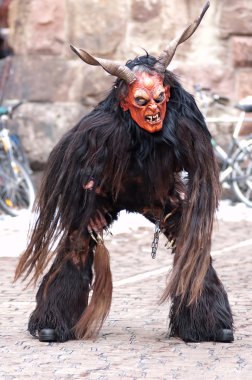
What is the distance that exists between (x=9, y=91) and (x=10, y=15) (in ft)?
2.60

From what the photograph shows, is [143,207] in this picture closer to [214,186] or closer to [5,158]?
[214,186]

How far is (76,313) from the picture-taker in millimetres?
6500

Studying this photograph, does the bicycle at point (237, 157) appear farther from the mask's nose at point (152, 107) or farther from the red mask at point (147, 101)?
the mask's nose at point (152, 107)

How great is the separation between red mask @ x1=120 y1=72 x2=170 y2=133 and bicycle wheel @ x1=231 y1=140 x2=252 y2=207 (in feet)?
24.7

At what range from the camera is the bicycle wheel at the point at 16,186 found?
13.0 m

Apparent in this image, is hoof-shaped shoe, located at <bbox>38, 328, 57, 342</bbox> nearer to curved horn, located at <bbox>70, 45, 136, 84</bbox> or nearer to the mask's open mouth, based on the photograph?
the mask's open mouth

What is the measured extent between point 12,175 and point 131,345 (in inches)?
273

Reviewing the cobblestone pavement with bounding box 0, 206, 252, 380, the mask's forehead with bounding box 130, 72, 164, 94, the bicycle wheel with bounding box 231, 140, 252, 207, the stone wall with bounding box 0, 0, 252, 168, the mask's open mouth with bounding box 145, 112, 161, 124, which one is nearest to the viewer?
the cobblestone pavement with bounding box 0, 206, 252, 380

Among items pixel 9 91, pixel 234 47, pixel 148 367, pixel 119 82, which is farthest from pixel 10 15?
pixel 148 367

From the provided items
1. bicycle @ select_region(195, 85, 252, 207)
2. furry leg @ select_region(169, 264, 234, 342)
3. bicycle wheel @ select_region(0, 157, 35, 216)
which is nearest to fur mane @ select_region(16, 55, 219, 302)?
furry leg @ select_region(169, 264, 234, 342)

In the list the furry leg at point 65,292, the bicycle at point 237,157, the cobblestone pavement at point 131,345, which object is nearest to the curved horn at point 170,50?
the furry leg at point 65,292

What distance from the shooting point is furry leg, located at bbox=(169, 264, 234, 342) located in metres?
6.40

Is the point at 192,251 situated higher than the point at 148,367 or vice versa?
the point at 192,251

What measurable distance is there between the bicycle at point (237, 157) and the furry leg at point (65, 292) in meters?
7.24
